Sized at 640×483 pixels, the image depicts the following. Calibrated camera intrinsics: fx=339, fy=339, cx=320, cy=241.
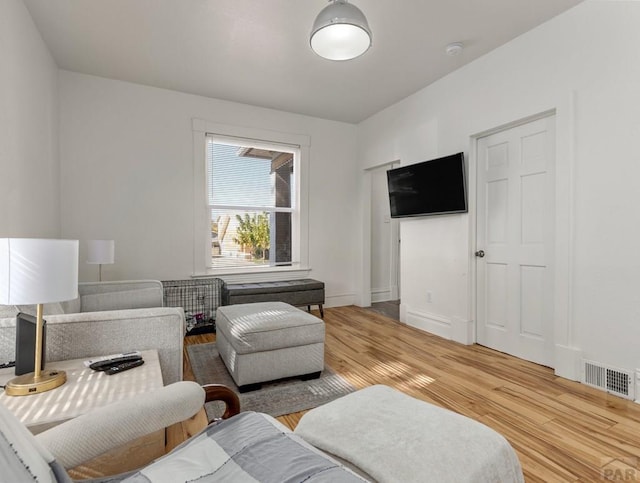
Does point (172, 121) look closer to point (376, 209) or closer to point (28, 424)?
point (376, 209)

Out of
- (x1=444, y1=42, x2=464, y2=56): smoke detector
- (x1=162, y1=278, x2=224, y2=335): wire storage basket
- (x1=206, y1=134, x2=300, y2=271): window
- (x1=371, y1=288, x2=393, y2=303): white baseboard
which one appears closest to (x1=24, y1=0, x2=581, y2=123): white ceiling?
(x1=444, y1=42, x2=464, y2=56): smoke detector

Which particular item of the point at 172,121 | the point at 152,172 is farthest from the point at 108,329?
the point at 172,121

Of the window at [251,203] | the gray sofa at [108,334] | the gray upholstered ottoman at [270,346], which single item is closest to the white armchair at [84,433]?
the gray sofa at [108,334]

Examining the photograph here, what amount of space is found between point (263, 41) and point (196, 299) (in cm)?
277

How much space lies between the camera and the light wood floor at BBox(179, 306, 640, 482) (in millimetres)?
1596

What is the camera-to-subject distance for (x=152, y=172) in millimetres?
3941

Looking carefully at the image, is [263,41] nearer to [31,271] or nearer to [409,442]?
[31,271]

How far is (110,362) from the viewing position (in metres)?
1.47

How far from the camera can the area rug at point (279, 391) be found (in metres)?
2.10

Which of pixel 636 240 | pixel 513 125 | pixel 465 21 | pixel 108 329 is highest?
pixel 465 21

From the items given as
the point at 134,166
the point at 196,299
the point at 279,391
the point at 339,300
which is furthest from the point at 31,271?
the point at 339,300

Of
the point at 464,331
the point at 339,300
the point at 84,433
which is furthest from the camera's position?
the point at 339,300

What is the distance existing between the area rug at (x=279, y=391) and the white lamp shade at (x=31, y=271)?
3.96 feet

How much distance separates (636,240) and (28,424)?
319cm
